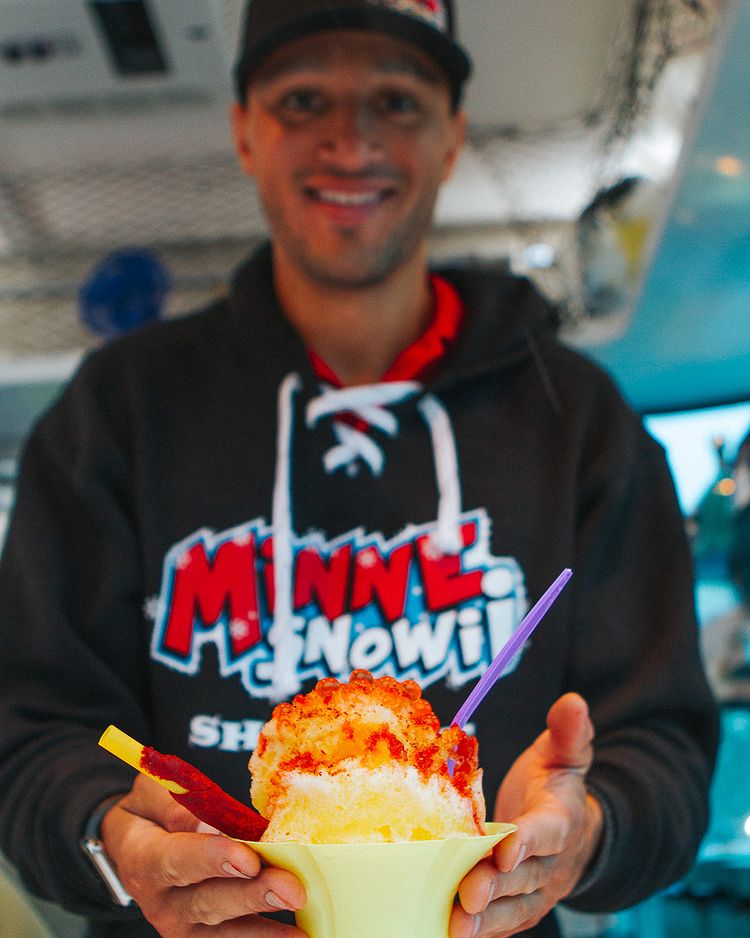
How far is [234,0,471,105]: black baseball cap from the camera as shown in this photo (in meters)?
0.80

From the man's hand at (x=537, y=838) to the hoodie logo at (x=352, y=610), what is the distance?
0.28ft

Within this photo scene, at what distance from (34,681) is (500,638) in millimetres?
427

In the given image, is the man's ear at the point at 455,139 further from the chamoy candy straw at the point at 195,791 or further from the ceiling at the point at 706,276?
the chamoy candy straw at the point at 195,791

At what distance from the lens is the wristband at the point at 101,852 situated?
689 millimetres

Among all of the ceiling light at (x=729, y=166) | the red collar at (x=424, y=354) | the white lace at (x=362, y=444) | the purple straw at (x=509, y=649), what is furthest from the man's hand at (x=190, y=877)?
the ceiling light at (x=729, y=166)

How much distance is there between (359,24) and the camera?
0.79 m

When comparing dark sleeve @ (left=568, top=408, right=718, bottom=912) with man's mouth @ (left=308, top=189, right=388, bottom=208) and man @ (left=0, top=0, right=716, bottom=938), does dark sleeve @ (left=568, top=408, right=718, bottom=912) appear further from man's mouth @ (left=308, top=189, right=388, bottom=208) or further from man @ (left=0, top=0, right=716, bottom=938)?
man's mouth @ (left=308, top=189, right=388, bottom=208)

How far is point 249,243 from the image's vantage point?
1.63 metres

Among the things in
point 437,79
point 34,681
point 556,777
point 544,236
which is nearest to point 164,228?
point 544,236

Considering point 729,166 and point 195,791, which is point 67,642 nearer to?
point 195,791

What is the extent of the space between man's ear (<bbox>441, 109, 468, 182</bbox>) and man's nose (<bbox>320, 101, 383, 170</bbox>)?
0.44ft

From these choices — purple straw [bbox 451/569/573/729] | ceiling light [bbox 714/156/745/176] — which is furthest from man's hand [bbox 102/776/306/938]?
ceiling light [bbox 714/156/745/176]

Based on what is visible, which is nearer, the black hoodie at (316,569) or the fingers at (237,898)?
the fingers at (237,898)

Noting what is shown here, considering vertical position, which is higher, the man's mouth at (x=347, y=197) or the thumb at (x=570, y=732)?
the man's mouth at (x=347, y=197)
